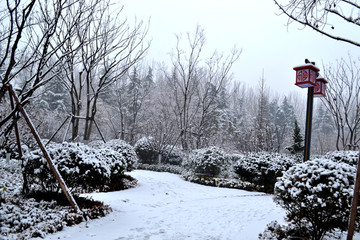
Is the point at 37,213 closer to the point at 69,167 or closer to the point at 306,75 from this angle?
the point at 69,167

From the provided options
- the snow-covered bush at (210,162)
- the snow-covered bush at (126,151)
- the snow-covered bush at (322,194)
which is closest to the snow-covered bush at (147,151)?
the snow-covered bush at (210,162)

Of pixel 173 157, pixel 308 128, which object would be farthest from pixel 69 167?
pixel 173 157

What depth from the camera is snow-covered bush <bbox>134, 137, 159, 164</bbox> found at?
15266 millimetres

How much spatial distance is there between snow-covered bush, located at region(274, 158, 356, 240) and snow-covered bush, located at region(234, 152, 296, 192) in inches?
246

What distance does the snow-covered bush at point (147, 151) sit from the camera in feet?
50.1

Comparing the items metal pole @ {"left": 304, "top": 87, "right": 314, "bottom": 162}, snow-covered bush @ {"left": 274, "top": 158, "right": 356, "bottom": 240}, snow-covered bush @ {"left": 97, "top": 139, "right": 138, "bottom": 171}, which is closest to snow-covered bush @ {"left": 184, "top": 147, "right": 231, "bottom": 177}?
snow-covered bush @ {"left": 97, "top": 139, "right": 138, "bottom": 171}

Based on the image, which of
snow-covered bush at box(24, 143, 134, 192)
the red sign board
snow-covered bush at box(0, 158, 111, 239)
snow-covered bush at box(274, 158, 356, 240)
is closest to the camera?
snow-covered bush at box(274, 158, 356, 240)

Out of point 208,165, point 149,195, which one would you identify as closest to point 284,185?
point 149,195

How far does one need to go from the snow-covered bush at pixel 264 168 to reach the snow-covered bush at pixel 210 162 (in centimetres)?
70

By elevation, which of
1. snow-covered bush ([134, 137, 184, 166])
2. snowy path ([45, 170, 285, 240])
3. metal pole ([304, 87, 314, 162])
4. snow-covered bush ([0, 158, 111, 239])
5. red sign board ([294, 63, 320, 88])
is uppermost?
red sign board ([294, 63, 320, 88])

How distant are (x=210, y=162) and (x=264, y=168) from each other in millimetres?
2294

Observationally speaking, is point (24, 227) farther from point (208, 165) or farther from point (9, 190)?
point (208, 165)

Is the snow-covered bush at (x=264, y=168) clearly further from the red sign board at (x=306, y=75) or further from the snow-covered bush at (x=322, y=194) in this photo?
the snow-covered bush at (x=322, y=194)

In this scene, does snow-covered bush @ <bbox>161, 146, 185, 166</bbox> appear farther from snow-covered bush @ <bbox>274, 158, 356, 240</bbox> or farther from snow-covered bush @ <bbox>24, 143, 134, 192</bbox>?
snow-covered bush @ <bbox>274, 158, 356, 240</bbox>
